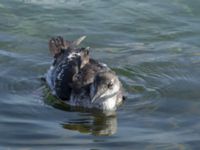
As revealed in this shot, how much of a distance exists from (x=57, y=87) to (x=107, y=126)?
1.75 metres

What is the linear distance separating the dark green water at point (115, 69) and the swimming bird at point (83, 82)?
0.26 metres

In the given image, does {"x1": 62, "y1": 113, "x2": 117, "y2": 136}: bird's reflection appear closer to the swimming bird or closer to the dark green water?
the dark green water

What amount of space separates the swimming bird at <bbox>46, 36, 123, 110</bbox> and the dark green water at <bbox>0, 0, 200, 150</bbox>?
0.26 m

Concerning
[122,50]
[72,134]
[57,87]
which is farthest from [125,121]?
[122,50]

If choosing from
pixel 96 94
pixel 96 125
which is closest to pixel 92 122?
pixel 96 125

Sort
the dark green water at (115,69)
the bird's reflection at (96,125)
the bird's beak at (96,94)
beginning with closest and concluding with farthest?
the dark green water at (115,69) → the bird's reflection at (96,125) → the bird's beak at (96,94)

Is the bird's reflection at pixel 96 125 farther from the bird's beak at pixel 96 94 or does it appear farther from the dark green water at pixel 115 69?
the bird's beak at pixel 96 94

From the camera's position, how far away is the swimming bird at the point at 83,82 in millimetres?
10641

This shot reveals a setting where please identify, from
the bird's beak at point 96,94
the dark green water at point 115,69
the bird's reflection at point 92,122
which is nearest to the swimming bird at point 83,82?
the bird's beak at point 96,94

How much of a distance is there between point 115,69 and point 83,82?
1432 mm

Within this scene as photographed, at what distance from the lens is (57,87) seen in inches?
447

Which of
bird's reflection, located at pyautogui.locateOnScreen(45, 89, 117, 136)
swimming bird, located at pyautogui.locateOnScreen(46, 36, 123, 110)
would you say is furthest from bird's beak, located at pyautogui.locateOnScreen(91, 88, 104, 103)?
bird's reflection, located at pyautogui.locateOnScreen(45, 89, 117, 136)

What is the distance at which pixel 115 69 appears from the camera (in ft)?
40.4

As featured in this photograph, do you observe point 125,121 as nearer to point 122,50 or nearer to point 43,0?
point 122,50
